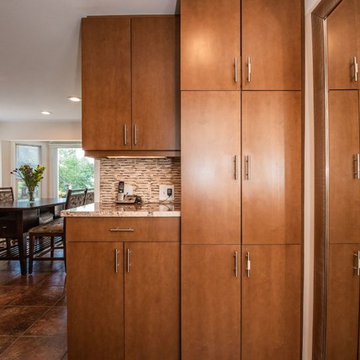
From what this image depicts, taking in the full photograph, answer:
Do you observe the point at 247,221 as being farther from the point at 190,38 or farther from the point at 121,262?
the point at 190,38

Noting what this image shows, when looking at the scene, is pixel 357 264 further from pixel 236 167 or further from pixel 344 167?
pixel 236 167

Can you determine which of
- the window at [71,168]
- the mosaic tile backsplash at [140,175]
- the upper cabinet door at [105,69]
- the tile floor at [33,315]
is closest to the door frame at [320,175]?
the mosaic tile backsplash at [140,175]

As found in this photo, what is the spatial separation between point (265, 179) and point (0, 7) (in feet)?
6.83

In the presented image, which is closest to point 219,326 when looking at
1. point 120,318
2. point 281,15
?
point 120,318

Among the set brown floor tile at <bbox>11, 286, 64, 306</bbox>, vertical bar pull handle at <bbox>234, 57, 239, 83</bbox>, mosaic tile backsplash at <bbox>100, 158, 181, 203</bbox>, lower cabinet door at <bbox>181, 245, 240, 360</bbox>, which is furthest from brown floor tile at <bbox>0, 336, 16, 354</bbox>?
vertical bar pull handle at <bbox>234, 57, 239, 83</bbox>

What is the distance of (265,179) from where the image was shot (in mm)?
1544

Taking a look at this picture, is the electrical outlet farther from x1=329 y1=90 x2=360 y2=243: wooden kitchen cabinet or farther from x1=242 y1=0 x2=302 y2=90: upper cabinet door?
x1=329 y1=90 x2=360 y2=243: wooden kitchen cabinet

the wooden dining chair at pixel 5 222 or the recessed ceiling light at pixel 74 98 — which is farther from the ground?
the recessed ceiling light at pixel 74 98

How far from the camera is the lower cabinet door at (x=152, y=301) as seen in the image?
1.62 m

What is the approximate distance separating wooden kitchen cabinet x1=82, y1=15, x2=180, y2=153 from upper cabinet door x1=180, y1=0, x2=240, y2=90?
0.33 m

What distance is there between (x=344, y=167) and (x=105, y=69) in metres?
1.66

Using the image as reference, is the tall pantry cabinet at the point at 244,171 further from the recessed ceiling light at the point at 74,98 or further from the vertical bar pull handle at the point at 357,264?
the recessed ceiling light at the point at 74,98

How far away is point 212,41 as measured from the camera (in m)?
1.56

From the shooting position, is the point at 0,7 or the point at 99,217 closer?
the point at 99,217
